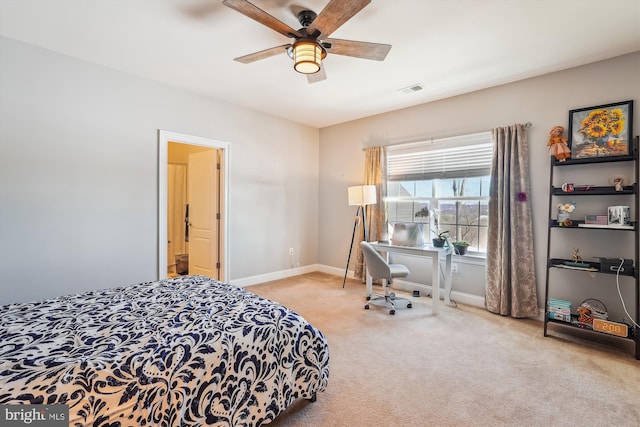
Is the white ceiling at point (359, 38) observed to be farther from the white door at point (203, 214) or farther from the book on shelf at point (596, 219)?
the book on shelf at point (596, 219)

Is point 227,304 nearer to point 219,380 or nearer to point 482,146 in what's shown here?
point 219,380

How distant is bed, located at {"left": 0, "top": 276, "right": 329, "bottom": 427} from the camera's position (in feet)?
3.79

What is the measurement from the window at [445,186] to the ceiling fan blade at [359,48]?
2131 mm

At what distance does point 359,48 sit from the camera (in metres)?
2.20

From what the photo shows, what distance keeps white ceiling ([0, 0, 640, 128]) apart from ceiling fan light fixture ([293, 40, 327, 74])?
0.30m

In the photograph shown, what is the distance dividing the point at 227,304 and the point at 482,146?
3513 mm

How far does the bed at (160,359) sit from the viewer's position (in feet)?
3.79

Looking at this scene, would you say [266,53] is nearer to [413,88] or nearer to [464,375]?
[413,88]

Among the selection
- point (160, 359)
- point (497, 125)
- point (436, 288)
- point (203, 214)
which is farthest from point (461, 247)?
point (203, 214)

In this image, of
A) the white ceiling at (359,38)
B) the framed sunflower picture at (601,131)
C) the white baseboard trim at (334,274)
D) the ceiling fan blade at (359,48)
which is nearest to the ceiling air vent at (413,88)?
the white ceiling at (359,38)

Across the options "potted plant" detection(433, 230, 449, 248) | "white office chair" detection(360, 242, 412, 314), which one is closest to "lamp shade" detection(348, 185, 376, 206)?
"white office chair" detection(360, 242, 412, 314)

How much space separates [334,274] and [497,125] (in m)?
3.37

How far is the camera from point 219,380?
1419 millimetres

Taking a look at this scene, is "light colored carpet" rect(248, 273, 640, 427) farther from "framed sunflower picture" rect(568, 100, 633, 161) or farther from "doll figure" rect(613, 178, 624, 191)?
"framed sunflower picture" rect(568, 100, 633, 161)
